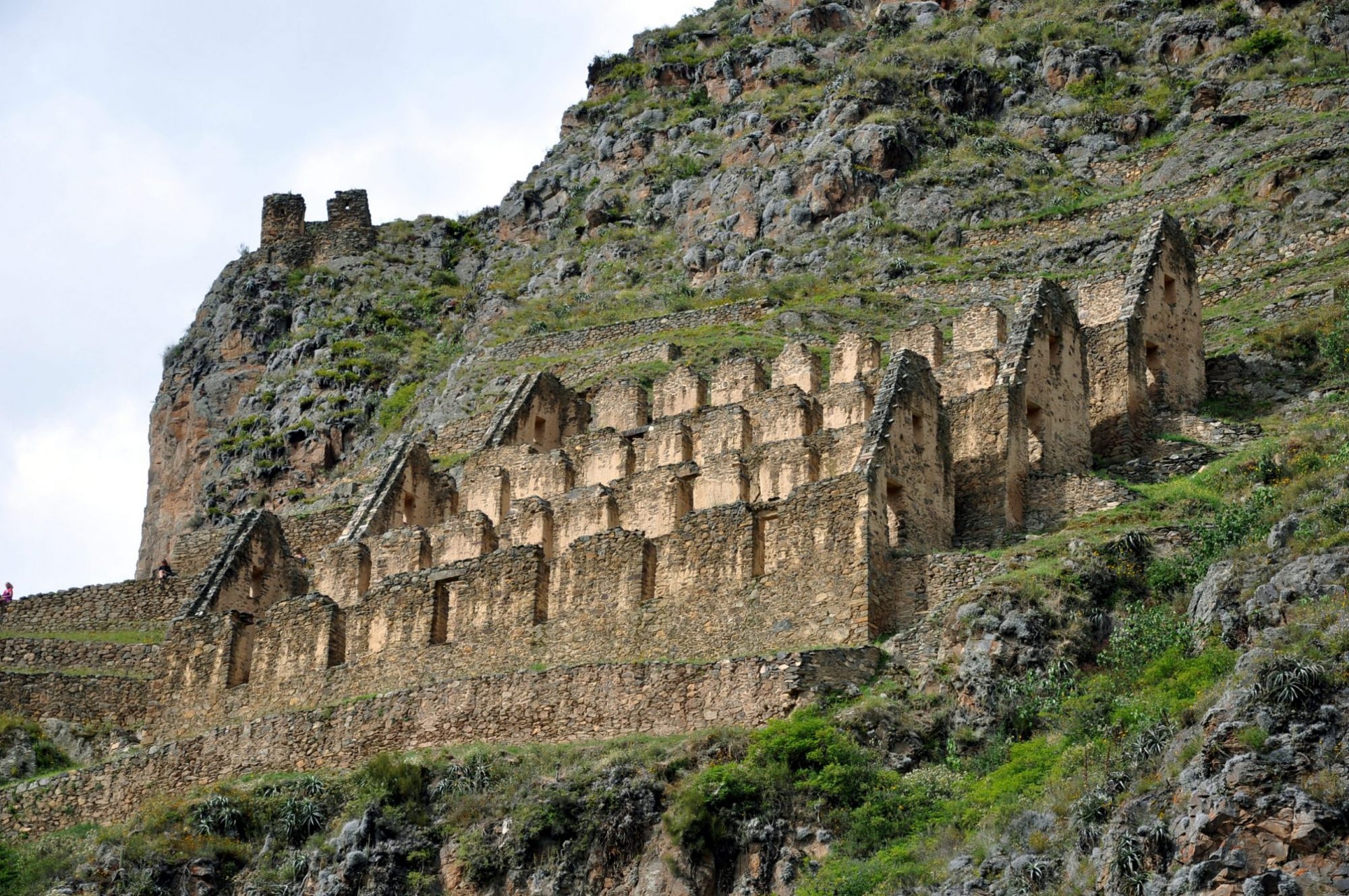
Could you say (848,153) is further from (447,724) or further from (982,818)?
(982,818)

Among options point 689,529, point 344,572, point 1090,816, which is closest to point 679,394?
point 344,572

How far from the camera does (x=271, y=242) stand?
81.7 m

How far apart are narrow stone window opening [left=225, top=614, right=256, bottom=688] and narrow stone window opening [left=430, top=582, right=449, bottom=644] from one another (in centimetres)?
464

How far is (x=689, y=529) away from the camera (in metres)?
41.0

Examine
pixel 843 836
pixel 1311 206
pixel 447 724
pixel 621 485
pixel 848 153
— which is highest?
pixel 848 153

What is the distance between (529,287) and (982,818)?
44298 mm

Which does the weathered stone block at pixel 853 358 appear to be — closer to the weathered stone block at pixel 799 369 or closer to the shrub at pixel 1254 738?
the weathered stone block at pixel 799 369

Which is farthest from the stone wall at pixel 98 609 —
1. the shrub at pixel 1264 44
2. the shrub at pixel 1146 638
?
the shrub at pixel 1264 44

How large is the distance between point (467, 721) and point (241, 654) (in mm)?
8314

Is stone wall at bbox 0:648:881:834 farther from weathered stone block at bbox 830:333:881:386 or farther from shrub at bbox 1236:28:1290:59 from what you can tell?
shrub at bbox 1236:28:1290:59

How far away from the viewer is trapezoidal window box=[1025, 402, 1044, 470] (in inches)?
1667

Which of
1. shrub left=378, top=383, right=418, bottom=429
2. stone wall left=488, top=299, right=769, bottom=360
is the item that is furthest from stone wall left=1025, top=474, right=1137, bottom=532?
shrub left=378, top=383, right=418, bottom=429

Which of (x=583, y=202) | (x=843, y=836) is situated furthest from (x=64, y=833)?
(x=583, y=202)

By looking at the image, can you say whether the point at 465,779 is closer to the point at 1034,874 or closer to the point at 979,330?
the point at 1034,874
